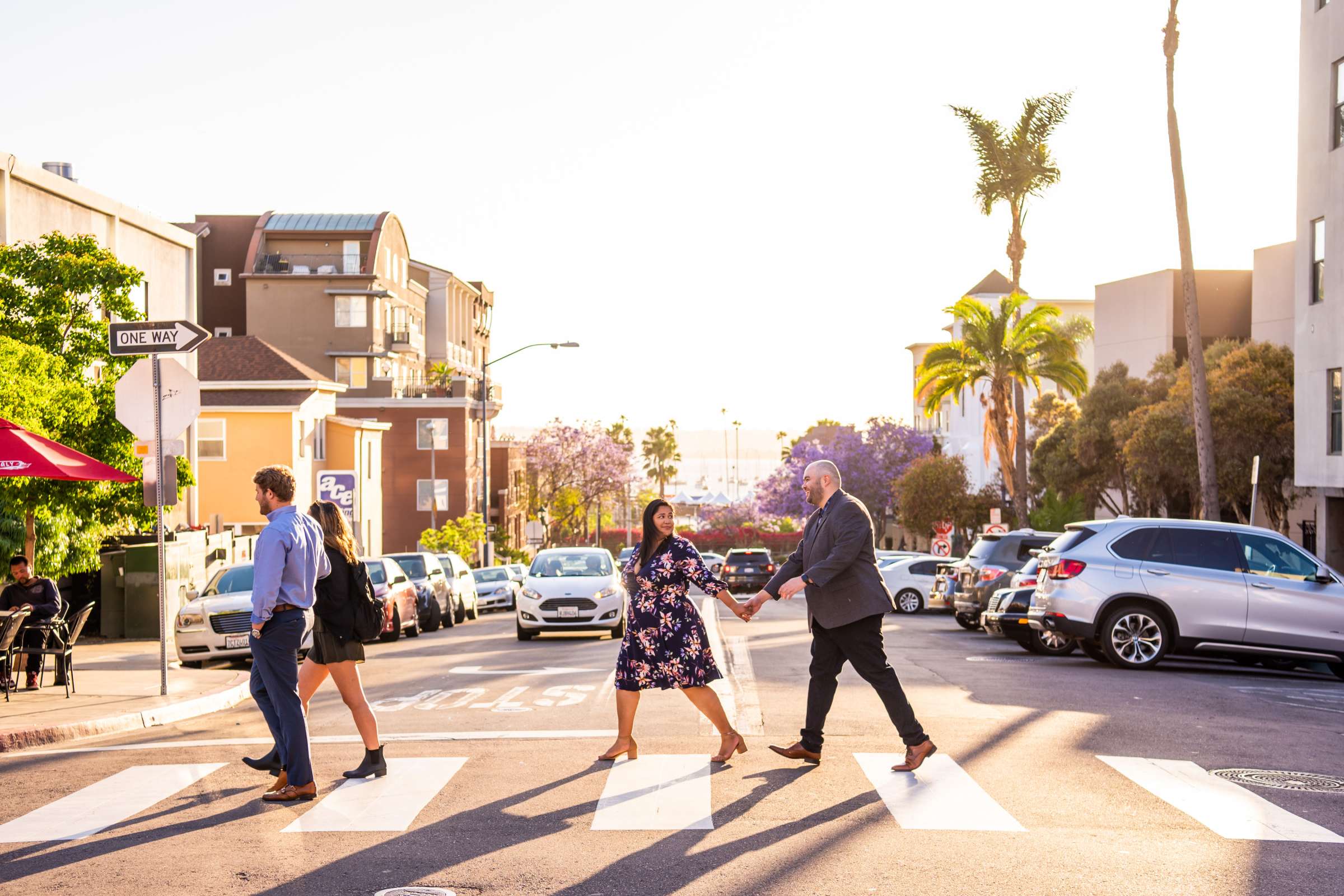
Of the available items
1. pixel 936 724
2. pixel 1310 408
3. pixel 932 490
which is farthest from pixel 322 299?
pixel 936 724

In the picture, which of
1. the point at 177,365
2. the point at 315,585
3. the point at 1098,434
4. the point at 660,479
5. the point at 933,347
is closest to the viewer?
the point at 315,585

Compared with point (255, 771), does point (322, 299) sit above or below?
above

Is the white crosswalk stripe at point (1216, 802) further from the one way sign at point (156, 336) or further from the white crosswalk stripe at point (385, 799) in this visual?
the one way sign at point (156, 336)

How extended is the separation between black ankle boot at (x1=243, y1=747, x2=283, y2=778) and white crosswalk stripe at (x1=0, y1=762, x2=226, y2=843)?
0.45 metres

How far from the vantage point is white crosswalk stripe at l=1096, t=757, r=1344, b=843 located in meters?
7.64

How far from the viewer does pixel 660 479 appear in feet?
429

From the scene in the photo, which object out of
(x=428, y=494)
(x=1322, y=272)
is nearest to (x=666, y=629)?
(x=1322, y=272)

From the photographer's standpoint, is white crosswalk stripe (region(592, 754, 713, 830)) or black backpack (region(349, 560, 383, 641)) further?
black backpack (region(349, 560, 383, 641))

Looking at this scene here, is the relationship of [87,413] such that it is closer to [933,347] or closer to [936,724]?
[936,724]

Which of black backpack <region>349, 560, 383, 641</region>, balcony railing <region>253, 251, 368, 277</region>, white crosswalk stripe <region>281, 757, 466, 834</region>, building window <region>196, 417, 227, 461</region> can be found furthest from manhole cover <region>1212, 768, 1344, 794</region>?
balcony railing <region>253, 251, 368, 277</region>

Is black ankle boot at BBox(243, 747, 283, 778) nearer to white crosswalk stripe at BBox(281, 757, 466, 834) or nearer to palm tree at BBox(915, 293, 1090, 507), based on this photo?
white crosswalk stripe at BBox(281, 757, 466, 834)

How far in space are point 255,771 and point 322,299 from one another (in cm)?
6592

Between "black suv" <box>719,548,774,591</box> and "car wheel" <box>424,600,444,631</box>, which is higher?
"car wheel" <box>424,600,444,631</box>

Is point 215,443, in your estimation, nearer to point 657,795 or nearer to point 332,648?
point 332,648
